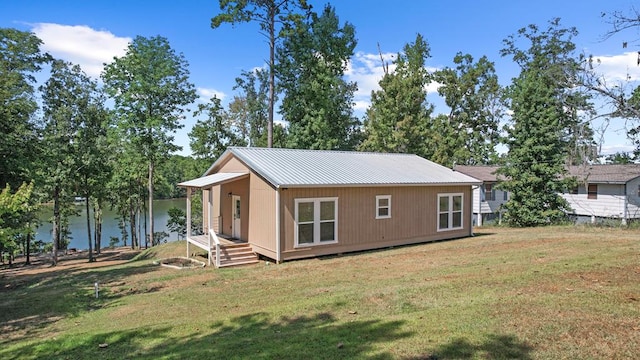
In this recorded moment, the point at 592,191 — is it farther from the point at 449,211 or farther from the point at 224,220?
the point at 224,220

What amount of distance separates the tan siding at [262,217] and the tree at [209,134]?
14.2 meters

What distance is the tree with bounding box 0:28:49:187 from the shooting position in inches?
519

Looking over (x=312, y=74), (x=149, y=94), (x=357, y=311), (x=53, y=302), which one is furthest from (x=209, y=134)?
(x=357, y=311)

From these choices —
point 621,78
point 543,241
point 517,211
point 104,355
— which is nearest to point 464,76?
point 517,211

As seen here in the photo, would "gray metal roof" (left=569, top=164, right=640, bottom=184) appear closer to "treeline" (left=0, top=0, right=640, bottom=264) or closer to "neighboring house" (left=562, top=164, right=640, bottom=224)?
"neighboring house" (left=562, top=164, right=640, bottom=224)

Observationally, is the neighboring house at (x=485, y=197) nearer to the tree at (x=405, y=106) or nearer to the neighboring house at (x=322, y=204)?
the tree at (x=405, y=106)

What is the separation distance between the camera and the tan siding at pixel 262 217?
12.1 meters

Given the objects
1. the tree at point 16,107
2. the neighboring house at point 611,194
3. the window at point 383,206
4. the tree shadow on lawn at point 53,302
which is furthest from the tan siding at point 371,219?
the neighboring house at point 611,194

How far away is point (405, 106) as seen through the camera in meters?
27.3

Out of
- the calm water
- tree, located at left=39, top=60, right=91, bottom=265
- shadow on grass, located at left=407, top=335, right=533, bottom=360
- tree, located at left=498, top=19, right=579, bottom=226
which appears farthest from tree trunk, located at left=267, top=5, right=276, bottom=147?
the calm water

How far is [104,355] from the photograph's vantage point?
5.18 metres

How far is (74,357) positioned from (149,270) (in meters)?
7.87

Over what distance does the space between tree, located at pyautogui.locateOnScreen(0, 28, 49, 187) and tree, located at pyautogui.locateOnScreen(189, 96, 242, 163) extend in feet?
32.4

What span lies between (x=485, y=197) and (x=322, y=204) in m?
19.9
